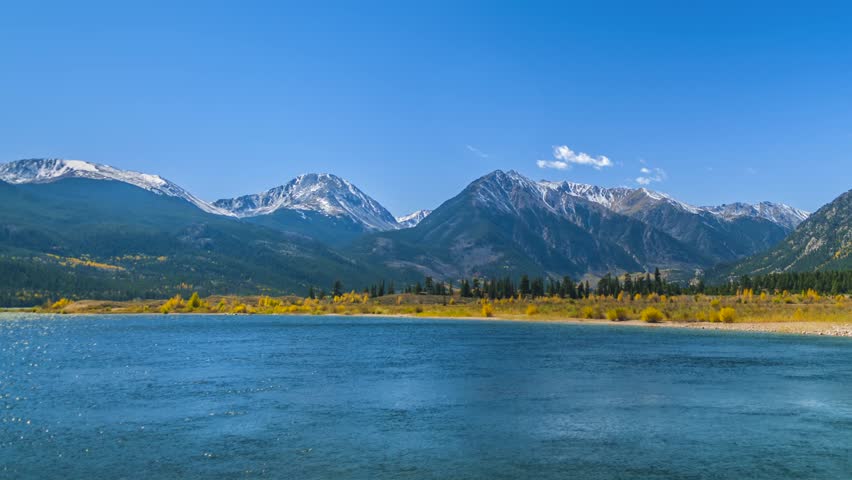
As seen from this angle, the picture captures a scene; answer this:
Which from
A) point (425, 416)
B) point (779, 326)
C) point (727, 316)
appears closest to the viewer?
point (425, 416)

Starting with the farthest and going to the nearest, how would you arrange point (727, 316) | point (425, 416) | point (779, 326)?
point (727, 316)
point (779, 326)
point (425, 416)

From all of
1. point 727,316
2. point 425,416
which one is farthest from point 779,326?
point 425,416

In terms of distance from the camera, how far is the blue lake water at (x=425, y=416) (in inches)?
1437

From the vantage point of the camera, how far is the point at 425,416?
51.2 meters

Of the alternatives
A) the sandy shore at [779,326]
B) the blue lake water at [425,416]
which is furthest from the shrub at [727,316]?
the blue lake water at [425,416]

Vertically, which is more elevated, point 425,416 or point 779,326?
point 779,326

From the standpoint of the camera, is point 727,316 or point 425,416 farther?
point 727,316

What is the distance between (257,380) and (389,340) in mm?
64416

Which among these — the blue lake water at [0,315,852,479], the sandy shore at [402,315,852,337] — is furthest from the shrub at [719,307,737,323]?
the blue lake water at [0,315,852,479]

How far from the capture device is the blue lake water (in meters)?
36.5

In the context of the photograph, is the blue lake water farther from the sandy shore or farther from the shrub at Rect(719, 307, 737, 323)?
the shrub at Rect(719, 307, 737, 323)

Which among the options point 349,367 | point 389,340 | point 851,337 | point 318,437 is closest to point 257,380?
point 349,367

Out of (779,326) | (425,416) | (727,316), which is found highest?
(727,316)

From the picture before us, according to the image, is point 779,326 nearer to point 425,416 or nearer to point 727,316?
point 727,316
